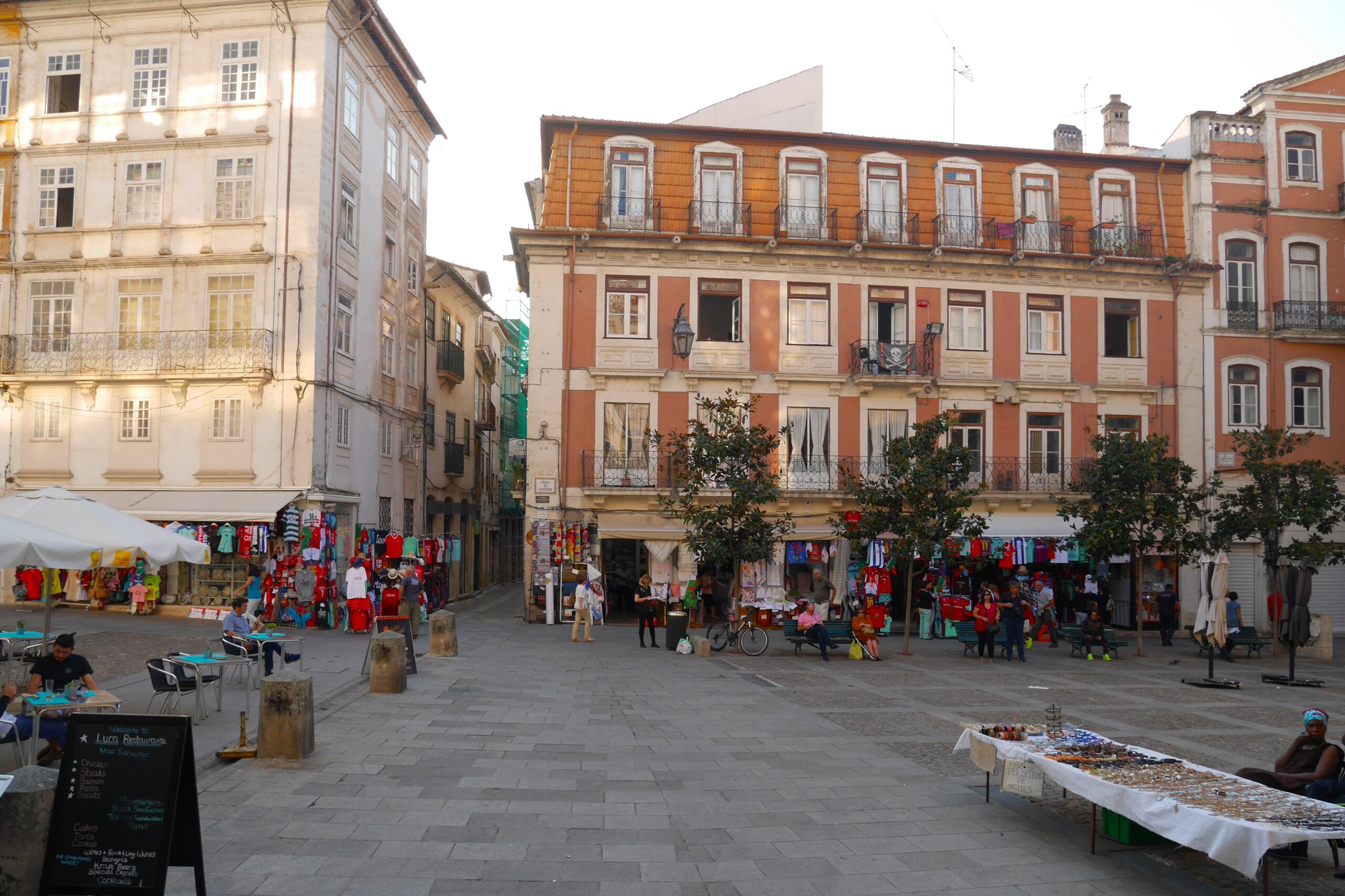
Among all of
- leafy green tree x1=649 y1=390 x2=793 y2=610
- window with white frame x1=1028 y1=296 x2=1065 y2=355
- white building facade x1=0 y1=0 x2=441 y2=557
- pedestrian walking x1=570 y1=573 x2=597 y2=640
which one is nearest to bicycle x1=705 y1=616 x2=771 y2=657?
leafy green tree x1=649 y1=390 x2=793 y2=610

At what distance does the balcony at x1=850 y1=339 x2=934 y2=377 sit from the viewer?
28.5 metres

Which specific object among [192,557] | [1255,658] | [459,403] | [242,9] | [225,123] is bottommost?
[1255,658]

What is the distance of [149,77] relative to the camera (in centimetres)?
2628

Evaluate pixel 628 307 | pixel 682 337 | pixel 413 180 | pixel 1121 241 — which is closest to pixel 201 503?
pixel 628 307

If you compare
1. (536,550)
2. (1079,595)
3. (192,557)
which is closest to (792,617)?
(536,550)

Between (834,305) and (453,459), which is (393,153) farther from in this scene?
(834,305)

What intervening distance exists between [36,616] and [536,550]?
39.5ft

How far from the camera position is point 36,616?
23.5m

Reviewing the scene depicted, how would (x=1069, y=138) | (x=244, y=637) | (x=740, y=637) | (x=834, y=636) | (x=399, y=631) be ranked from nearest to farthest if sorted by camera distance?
(x=244, y=637) → (x=399, y=631) → (x=834, y=636) → (x=740, y=637) → (x=1069, y=138)

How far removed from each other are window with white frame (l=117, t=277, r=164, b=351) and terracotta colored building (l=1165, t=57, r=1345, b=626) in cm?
2939

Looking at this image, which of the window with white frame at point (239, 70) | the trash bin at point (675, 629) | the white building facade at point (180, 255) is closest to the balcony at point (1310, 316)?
the trash bin at point (675, 629)

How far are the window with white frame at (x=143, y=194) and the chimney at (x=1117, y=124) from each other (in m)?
30.1

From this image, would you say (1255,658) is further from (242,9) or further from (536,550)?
(242,9)

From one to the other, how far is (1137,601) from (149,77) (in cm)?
2850
